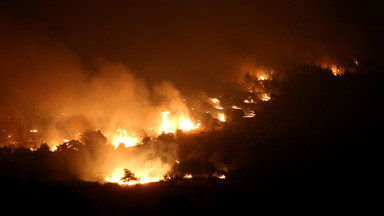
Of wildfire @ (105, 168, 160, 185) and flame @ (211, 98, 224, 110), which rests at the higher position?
flame @ (211, 98, 224, 110)

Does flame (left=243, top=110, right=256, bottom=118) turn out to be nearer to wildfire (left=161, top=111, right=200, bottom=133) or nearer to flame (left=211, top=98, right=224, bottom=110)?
→ flame (left=211, top=98, right=224, bottom=110)

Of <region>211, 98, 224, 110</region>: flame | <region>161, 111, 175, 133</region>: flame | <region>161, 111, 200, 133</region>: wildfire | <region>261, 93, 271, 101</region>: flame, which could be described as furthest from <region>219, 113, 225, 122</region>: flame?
<region>261, 93, 271, 101</region>: flame

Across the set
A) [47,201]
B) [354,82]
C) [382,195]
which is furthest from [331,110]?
[47,201]

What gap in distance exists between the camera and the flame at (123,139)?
102 feet

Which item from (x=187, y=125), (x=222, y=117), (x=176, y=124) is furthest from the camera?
(x=222, y=117)

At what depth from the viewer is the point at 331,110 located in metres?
37.2

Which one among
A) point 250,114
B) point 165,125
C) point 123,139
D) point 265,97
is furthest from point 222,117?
point 123,139

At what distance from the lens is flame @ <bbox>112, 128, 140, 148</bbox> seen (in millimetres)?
31203

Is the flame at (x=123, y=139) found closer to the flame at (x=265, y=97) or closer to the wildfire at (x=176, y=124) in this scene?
the wildfire at (x=176, y=124)

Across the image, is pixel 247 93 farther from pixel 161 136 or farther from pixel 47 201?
pixel 47 201

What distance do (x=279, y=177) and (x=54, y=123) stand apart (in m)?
22.9

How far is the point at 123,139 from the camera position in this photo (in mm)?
31812

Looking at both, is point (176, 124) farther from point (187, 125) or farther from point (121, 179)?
point (121, 179)

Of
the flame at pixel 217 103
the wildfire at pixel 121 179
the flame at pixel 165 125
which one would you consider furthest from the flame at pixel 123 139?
the flame at pixel 217 103
